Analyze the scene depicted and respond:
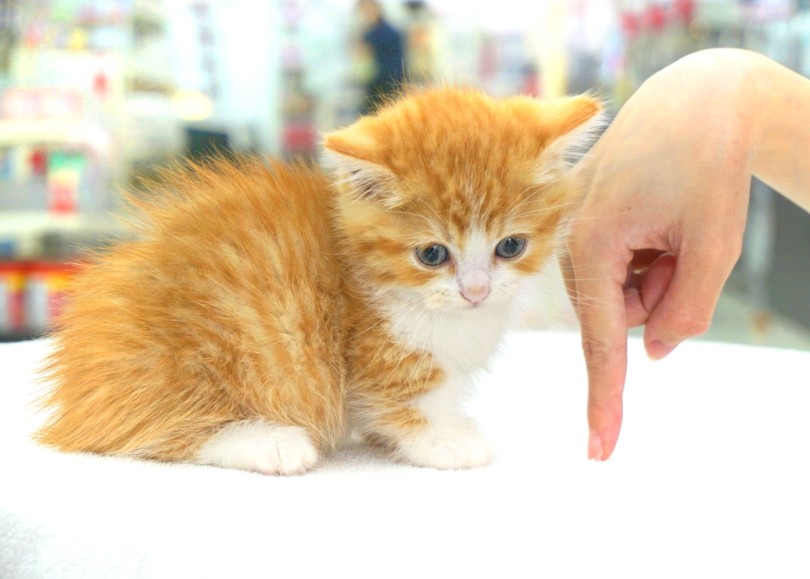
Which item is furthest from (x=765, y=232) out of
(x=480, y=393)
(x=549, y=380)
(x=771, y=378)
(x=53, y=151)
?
(x=53, y=151)

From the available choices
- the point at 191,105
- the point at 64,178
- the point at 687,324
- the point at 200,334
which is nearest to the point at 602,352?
the point at 687,324

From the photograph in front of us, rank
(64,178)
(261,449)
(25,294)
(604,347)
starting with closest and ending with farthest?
(261,449), (604,347), (64,178), (25,294)

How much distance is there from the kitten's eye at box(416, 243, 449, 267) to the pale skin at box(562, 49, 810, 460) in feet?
0.69

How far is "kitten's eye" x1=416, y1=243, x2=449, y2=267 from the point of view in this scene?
1.08 m

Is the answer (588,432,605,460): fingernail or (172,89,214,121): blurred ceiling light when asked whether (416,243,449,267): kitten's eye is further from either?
(172,89,214,121): blurred ceiling light

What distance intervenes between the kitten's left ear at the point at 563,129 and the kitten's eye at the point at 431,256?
177 millimetres

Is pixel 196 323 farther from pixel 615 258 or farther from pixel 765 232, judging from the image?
pixel 765 232

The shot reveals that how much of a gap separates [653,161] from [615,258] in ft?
0.47

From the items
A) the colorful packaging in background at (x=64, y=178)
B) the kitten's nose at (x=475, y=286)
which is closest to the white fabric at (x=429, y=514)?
the kitten's nose at (x=475, y=286)

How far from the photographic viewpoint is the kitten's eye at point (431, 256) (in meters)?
1.08

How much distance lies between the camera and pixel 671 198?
1059mm

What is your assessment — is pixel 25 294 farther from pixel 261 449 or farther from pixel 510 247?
pixel 510 247

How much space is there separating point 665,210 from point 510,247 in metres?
0.22

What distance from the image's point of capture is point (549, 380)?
1.60 metres
